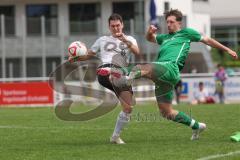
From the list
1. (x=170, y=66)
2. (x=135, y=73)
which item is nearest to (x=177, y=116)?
(x=170, y=66)

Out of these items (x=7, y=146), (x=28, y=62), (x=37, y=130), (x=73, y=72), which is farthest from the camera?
(x=28, y=62)

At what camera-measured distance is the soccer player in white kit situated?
11.5m

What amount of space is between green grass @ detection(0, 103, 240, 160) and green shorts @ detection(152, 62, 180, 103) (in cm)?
74

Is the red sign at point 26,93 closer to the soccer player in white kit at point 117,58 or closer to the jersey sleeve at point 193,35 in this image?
the soccer player in white kit at point 117,58

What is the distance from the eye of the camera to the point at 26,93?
3169cm

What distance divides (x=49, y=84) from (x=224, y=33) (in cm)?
3977

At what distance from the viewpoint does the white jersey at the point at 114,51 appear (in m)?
11.7

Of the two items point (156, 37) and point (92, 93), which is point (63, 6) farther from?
point (156, 37)

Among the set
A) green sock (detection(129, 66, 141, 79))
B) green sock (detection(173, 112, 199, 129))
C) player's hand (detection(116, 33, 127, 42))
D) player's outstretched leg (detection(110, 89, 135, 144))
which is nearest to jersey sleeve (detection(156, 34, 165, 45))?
green sock (detection(129, 66, 141, 79))

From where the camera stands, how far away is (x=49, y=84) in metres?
32.0

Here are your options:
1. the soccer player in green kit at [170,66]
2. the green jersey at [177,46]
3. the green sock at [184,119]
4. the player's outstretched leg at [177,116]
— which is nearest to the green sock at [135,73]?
the soccer player in green kit at [170,66]

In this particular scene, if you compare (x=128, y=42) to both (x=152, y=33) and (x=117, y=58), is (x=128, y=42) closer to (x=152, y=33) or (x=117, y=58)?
(x=117, y=58)

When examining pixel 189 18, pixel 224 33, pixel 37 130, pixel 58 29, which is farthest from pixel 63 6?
pixel 37 130

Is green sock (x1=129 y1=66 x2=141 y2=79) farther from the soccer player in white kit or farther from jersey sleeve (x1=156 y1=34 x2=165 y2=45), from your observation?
jersey sleeve (x1=156 y1=34 x2=165 y2=45)
